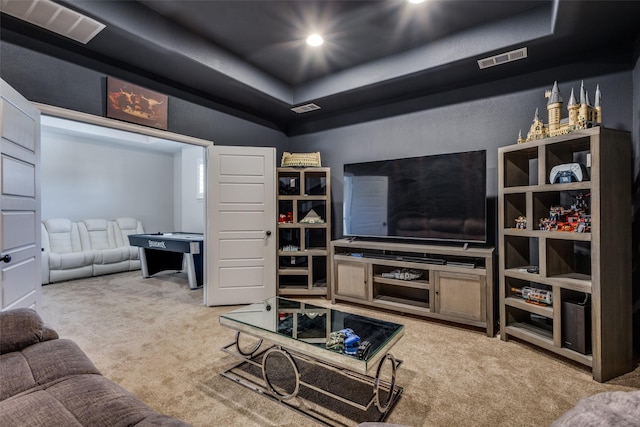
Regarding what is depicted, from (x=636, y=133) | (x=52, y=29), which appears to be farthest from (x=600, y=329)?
(x=52, y=29)

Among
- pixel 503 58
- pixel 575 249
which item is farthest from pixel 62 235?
pixel 575 249

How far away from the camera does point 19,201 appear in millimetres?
2211

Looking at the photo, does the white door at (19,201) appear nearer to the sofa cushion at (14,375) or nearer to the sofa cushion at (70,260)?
the sofa cushion at (14,375)

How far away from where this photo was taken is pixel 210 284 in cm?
365

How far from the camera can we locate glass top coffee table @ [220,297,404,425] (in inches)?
65.5

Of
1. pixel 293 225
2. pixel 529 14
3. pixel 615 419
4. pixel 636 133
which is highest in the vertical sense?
pixel 529 14

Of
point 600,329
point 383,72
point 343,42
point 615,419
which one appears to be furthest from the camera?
point 383,72

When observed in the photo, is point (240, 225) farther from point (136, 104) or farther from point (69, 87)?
point (69, 87)

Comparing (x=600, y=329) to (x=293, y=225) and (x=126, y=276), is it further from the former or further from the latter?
(x=126, y=276)

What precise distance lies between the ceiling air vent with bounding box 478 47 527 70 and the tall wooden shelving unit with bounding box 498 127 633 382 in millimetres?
846

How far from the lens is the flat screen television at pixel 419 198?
9.86 feet

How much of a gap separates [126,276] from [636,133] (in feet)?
22.3

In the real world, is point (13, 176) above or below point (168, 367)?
above

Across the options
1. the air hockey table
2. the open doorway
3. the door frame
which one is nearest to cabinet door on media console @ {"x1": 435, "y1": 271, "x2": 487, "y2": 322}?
the door frame
